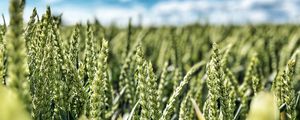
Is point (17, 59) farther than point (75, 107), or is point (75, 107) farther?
point (75, 107)

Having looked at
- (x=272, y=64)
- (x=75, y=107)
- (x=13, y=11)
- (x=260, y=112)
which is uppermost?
(x=272, y=64)

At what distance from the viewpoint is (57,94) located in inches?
35.0

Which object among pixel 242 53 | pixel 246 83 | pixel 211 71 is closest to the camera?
pixel 211 71

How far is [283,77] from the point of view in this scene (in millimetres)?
978

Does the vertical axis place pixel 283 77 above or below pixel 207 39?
below

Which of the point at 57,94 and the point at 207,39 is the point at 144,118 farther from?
the point at 207,39

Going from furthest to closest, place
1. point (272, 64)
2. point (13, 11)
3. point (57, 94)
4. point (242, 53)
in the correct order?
point (242, 53), point (272, 64), point (57, 94), point (13, 11)

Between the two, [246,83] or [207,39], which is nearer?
[246,83]

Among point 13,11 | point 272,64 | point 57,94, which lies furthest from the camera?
point 272,64

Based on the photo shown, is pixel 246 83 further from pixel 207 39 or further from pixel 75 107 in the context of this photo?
pixel 207 39

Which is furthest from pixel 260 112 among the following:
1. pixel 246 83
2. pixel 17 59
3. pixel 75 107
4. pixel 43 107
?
pixel 246 83

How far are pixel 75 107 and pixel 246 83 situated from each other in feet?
2.39

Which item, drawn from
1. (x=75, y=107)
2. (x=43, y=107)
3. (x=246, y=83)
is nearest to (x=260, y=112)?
(x=43, y=107)

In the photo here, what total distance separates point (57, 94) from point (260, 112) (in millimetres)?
586
